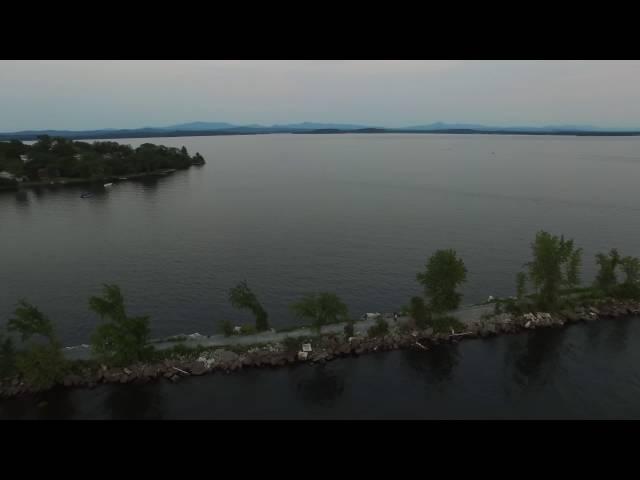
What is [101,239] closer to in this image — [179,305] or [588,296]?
[179,305]

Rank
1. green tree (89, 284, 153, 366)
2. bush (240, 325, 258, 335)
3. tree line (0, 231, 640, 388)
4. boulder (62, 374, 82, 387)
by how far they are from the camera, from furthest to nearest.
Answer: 1. bush (240, 325, 258, 335)
2. green tree (89, 284, 153, 366)
3. boulder (62, 374, 82, 387)
4. tree line (0, 231, 640, 388)

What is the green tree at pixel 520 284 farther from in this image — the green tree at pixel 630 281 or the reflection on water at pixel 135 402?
the reflection on water at pixel 135 402

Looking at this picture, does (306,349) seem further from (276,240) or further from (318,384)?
(276,240)

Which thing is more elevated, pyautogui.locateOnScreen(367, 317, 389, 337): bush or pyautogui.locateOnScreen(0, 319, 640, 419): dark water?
pyautogui.locateOnScreen(367, 317, 389, 337): bush

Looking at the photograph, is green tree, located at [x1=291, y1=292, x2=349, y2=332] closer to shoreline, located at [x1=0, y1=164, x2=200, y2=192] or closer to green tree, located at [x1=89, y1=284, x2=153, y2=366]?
green tree, located at [x1=89, y1=284, x2=153, y2=366]

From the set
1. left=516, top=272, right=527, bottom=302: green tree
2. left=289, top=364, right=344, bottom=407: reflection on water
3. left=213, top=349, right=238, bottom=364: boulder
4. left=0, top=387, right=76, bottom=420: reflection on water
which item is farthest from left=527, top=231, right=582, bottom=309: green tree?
left=0, top=387, right=76, bottom=420: reflection on water

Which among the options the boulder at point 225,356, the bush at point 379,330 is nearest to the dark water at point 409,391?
the boulder at point 225,356

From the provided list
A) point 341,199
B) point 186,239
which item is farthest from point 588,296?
point 341,199
